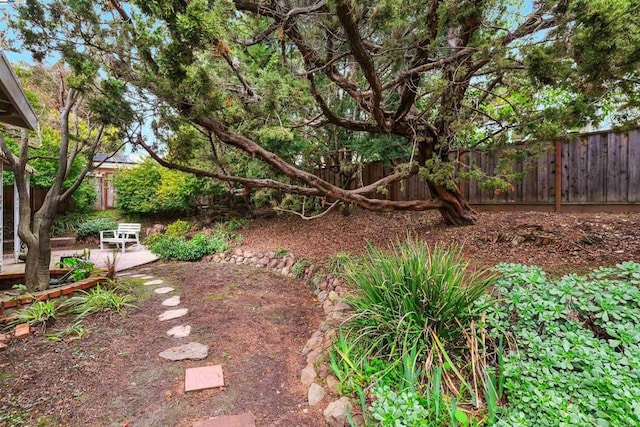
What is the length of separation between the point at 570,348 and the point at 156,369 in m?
2.80

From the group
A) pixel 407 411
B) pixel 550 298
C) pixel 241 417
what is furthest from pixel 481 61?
pixel 241 417

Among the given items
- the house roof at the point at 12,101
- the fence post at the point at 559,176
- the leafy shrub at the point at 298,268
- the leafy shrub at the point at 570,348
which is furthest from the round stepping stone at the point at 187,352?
the fence post at the point at 559,176

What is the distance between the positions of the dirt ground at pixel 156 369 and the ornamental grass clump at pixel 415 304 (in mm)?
664

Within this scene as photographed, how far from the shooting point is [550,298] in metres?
1.90

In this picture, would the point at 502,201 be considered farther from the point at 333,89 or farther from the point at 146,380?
the point at 146,380

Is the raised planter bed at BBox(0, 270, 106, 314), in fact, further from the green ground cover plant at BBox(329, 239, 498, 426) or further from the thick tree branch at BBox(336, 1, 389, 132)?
the thick tree branch at BBox(336, 1, 389, 132)

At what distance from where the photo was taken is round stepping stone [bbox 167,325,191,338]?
298 centimetres

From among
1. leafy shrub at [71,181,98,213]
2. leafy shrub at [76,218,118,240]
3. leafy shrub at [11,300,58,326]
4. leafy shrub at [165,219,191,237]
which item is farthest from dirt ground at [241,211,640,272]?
leafy shrub at [71,181,98,213]

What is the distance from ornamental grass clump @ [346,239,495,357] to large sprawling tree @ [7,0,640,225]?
5.93 feet

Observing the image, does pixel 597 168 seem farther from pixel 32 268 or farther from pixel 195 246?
pixel 32 268

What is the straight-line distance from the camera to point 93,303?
3.28 meters

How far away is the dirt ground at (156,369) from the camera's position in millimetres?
1960

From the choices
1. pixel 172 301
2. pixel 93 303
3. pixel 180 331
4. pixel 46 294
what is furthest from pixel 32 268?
pixel 180 331

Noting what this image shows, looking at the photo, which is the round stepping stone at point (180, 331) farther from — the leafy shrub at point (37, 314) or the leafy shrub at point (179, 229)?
the leafy shrub at point (179, 229)
